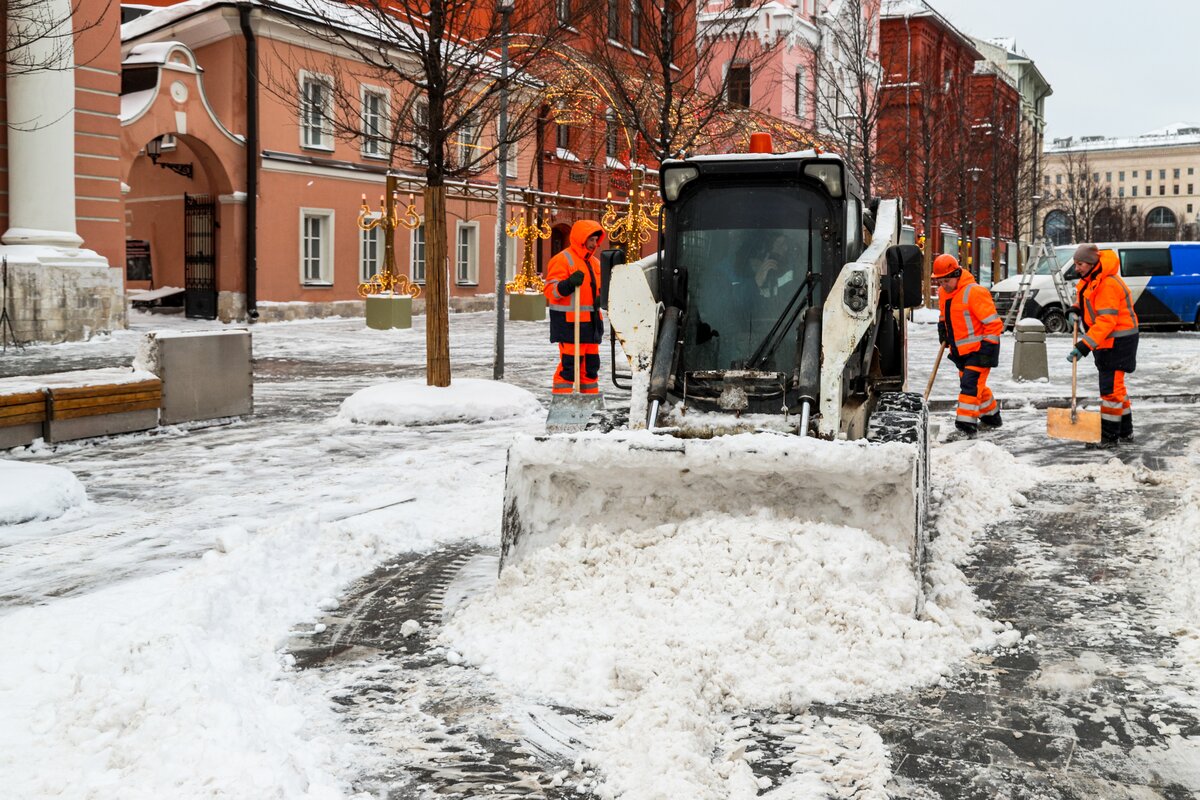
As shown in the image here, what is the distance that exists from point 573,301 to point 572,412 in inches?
187

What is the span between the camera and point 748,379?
6082 millimetres

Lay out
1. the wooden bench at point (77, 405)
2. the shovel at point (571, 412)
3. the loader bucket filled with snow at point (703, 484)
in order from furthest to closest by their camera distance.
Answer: the wooden bench at point (77, 405) < the shovel at point (571, 412) < the loader bucket filled with snow at point (703, 484)

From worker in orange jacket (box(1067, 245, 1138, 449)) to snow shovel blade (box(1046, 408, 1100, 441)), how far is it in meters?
0.23

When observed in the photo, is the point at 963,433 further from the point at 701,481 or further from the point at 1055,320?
the point at 1055,320

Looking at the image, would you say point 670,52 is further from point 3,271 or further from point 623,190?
point 623,190

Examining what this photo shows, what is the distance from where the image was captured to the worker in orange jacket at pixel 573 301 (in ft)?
37.6

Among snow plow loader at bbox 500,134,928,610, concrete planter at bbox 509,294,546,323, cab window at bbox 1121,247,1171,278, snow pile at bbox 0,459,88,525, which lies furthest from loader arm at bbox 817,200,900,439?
concrete planter at bbox 509,294,546,323

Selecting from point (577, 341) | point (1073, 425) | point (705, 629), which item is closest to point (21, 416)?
point (577, 341)

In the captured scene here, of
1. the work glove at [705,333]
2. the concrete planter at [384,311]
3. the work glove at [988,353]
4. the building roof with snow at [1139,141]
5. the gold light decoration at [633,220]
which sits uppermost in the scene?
the building roof with snow at [1139,141]

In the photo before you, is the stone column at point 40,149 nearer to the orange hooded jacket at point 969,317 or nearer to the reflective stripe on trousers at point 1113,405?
the orange hooded jacket at point 969,317

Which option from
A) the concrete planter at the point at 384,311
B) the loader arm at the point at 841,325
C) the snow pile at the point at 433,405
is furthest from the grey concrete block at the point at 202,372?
the concrete planter at the point at 384,311

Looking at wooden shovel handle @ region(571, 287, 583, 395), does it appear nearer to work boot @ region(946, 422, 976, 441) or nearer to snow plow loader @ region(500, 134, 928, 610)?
work boot @ region(946, 422, 976, 441)

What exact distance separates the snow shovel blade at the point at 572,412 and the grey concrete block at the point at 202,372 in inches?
200

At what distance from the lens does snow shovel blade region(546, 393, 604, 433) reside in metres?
6.61
